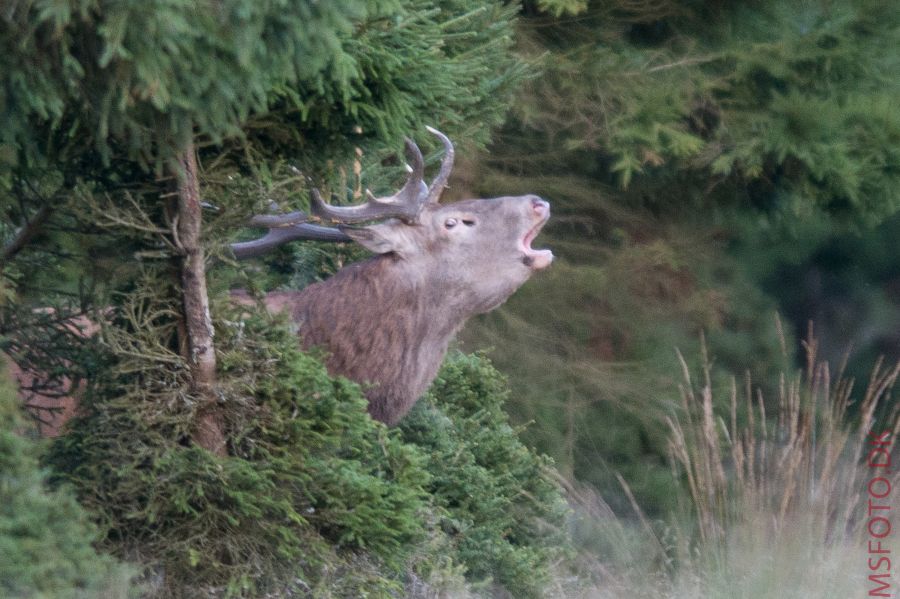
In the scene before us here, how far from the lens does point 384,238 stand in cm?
566

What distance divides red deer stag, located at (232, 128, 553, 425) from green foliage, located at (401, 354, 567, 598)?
423mm

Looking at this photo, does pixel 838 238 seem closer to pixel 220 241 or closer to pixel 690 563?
pixel 690 563

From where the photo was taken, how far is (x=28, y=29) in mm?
2789

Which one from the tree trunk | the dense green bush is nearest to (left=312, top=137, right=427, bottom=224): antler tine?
the dense green bush

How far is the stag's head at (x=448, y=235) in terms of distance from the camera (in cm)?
562

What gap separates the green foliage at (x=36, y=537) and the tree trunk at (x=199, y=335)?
605 mm

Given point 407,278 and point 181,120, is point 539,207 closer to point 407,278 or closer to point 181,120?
point 407,278

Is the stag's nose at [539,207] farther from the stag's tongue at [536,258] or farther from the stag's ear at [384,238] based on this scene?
the stag's ear at [384,238]

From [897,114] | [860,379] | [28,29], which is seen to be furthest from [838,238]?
[28,29]

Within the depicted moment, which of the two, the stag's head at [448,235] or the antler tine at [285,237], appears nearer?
the antler tine at [285,237]

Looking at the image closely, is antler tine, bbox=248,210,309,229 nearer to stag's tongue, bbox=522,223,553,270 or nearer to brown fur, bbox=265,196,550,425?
brown fur, bbox=265,196,550,425

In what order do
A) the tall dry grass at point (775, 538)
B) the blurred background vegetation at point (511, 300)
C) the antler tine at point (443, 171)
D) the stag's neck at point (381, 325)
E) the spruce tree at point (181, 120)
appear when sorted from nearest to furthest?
1. the spruce tree at point (181, 120)
2. the blurred background vegetation at point (511, 300)
3. the tall dry grass at point (775, 538)
4. the stag's neck at point (381, 325)
5. the antler tine at point (443, 171)

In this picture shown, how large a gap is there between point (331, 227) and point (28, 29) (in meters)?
2.97

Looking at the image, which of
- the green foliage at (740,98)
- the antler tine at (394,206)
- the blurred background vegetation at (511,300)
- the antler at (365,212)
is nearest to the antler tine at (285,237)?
the antler at (365,212)
